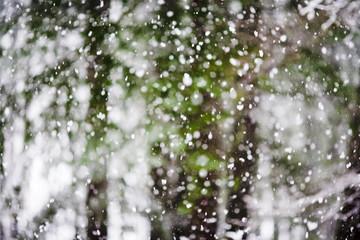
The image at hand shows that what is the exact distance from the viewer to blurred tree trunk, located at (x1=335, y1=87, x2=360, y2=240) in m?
0.45

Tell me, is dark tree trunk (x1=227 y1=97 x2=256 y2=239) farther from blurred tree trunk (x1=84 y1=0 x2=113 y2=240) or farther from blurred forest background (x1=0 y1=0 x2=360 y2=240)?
blurred tree trunk (x1=84 y1=0 x2=113 y2=240)

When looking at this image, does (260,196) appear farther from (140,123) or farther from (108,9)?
(108,9)

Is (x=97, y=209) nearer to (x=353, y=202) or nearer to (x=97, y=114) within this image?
(x=97, y=114)

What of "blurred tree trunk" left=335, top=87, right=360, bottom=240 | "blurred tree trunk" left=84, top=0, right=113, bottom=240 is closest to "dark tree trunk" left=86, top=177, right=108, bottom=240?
"blurred tree trunk" left=84, top=0, right=113, bottom=240

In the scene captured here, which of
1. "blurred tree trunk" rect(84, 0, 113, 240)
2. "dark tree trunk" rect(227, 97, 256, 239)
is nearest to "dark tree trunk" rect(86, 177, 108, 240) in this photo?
"blurred tree trunk" rect(84, 0, 113, 240)

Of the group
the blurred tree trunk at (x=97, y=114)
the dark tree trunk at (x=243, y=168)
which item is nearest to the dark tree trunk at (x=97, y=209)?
the blurred tree trunk at (x=97, y=114)

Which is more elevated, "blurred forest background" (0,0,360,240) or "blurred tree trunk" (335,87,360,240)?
"blurred forest background" (0,0,360,240)

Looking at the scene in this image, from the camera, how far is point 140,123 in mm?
408

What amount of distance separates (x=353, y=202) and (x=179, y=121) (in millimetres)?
217

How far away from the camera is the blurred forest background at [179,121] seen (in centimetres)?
41

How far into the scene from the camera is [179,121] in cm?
41

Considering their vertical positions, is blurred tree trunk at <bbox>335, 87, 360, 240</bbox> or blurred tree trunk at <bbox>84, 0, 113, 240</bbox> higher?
blurred tree trunk at <bbox>84, 0, 113, 240</bbox>

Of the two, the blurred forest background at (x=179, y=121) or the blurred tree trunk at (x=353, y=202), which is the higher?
the blurred forest background at (x=179, y=121)

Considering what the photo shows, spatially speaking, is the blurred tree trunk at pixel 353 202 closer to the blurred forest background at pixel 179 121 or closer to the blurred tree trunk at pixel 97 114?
the blurred forest background at pixel 179 121
